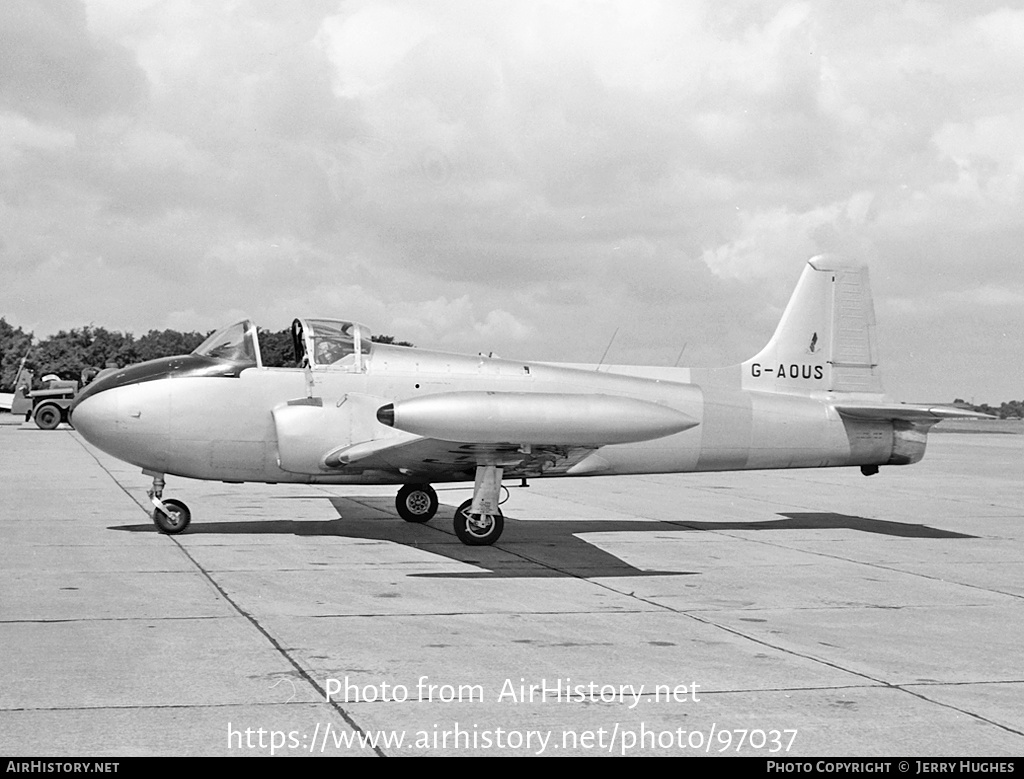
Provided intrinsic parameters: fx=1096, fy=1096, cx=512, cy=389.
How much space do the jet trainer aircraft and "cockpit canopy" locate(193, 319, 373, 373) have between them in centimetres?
2

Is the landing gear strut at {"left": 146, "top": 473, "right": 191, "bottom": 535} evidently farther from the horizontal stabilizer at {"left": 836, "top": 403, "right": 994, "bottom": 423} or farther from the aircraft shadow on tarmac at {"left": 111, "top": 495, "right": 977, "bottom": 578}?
the horizontal stabilizer at {"left": 836, "top": 403, "right": 994, "bottom": 423}

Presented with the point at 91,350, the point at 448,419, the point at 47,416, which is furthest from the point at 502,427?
the point at 91,350

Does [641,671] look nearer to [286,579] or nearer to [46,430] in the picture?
[286,579]

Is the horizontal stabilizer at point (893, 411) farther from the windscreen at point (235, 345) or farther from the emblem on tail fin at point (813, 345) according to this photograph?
the windscreen at point (235, 345)

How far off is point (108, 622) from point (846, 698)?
4.97 meters

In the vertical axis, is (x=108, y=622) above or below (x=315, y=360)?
Result: below

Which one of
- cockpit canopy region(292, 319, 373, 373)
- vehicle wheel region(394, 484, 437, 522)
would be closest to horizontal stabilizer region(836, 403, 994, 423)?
vehicle wheel region(394, 484, 437, 522)

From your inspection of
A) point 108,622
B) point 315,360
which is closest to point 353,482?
point 315,360

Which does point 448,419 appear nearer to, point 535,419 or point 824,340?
point 535,419

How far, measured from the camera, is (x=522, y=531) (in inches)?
539

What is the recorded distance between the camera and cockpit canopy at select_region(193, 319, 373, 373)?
41.1 feet

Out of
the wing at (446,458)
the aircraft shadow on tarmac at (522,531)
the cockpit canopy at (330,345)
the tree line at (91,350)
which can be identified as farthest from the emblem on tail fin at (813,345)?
the tree line at (91,350)

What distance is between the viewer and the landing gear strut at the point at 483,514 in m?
11.9

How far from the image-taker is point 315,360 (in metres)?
12.5
